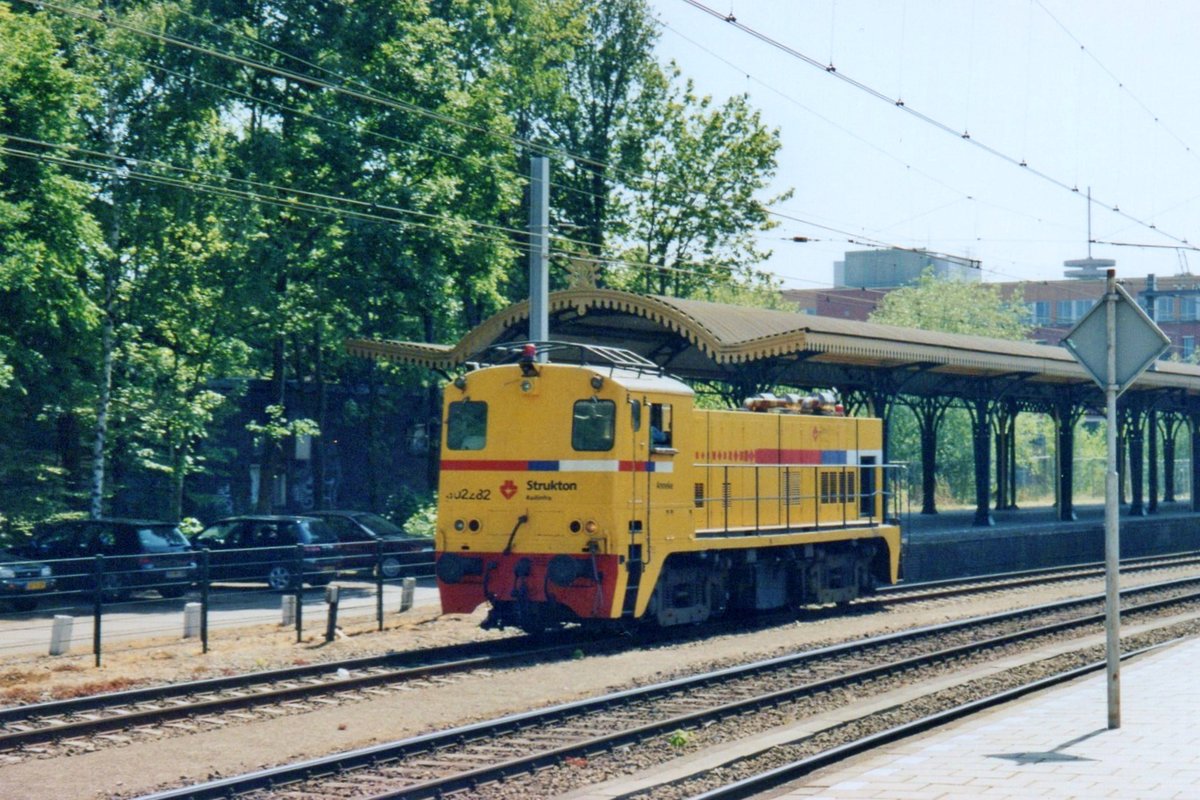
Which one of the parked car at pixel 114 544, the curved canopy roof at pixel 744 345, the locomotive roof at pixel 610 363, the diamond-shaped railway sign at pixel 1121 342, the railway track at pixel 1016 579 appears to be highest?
the curved canopy roof at pixel 744 345

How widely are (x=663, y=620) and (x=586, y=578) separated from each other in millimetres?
2075

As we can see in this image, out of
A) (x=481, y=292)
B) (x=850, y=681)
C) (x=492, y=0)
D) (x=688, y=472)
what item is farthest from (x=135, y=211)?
(x=850, y=681)

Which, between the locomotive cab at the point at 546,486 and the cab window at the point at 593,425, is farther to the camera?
the cab window at the point at 593,425

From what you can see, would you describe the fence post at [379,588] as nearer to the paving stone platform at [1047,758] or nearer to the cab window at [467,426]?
the cab window at [467,426]

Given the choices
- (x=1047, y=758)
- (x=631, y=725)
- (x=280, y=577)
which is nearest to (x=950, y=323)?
(x=280, y=577)

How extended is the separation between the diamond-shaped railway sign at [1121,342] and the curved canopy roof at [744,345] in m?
12.5

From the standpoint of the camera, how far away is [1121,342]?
1123 centimetres

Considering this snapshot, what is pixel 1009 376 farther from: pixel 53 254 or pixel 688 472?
pixel 53 254

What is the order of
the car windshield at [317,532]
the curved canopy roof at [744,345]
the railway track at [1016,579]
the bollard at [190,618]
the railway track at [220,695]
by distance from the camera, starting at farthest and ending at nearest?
the railway track at [1016,579], the car windshield at [317,532], the curved canopy roof at [744,345], the bollard at [190,618], the railway track at [220,695]

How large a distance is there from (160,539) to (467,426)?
9.16 meters

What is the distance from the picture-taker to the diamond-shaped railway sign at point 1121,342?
434 inches

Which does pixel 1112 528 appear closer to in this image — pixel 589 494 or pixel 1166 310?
pixel 589 494

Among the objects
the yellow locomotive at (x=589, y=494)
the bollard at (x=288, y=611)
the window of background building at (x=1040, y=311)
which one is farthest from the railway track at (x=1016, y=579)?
the window of background building at (x=1040, y=311)

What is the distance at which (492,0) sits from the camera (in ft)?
134
